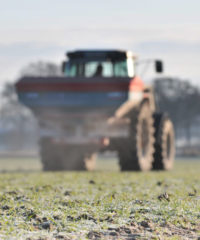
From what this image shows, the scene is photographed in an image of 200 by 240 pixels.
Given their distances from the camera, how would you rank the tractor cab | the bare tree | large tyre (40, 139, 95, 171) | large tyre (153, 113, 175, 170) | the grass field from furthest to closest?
the bare tree → large tyre (153, 113, 175, 170) → large tyre (40, 139, 95, 171) → the tractor cab → the grass field

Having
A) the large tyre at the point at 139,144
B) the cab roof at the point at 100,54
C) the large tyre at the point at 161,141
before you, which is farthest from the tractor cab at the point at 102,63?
the large tyre at the point at 161,141

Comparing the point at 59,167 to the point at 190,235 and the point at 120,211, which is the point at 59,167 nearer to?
the point at 120,211

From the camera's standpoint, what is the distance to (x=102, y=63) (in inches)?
636

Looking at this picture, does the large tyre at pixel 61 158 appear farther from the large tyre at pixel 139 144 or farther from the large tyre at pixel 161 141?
the large tyre at pixel 161 141

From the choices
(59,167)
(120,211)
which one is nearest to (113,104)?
(59,167)

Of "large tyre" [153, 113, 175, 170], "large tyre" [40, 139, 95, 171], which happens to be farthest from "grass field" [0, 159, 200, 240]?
"large tyre" [153, 113, 175, 170]

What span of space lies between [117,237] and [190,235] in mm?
763

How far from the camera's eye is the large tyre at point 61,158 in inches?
657

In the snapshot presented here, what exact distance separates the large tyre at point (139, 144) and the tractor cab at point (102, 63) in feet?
4.08

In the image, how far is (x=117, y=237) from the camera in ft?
17.1

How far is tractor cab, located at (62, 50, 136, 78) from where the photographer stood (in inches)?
630

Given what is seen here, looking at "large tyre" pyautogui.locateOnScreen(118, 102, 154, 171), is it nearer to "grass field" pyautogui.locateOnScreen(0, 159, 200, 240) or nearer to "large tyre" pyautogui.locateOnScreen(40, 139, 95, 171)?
"large tyre" pyautogui.locateOnScreen(40, 139, 95, 171)

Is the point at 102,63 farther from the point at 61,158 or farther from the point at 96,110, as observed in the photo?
the point at 61,158

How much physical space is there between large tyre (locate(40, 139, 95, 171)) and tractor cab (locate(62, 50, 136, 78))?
2.26 metres
